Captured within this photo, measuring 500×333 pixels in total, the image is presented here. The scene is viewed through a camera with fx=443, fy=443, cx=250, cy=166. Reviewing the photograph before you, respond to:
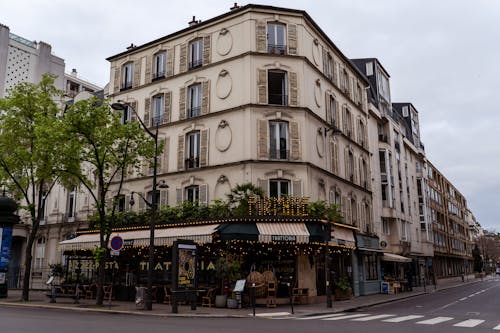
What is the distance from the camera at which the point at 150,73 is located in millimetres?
29094

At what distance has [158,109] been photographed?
2833 cm

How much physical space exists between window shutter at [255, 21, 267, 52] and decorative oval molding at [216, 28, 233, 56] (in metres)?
1.68

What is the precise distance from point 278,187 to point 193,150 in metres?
5.84

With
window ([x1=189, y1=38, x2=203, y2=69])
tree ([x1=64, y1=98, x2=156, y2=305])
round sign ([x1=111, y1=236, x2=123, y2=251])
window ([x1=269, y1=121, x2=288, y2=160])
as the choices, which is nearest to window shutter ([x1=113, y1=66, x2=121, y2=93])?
window ([x1=189, y1=38, x2=203, y2=69])

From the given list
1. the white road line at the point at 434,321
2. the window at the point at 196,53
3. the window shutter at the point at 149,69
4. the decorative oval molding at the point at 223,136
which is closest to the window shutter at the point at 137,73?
the window shutter at the point at 149,69

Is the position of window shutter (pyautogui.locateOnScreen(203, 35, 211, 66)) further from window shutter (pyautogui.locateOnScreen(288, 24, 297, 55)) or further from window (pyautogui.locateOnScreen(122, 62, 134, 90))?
window (pyautogui.locateOnScreen(122, 62, 134, 90))

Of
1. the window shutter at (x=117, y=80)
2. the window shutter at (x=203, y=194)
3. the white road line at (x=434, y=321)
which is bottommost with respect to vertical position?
the white road line at (x=434, y=321)

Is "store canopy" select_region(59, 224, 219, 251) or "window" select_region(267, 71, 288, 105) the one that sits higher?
"window" select_region(267, 71, 288, 105)

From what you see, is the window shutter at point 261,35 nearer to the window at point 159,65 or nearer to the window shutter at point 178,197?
the window at point 159,65

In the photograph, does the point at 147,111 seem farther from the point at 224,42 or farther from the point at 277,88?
the point at 277,88

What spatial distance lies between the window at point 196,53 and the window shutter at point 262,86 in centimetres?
441

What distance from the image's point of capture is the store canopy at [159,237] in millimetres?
20875

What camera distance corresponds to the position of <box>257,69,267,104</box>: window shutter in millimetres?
24169

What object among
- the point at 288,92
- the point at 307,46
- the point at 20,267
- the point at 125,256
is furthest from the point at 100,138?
the point at 20,267
